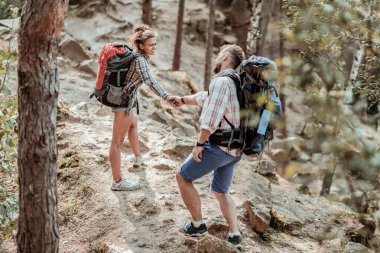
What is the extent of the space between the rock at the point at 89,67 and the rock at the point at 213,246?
887cm

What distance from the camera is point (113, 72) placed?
5578 millimetres

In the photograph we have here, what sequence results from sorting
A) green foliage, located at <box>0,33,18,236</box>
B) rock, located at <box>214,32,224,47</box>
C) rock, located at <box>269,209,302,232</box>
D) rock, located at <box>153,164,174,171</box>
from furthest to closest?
1. rock, located at <box>214,32,224,47</box>
2. rock, located at <box>153,164,174,171</box>
3. rock, located at <box>269,209,302,232</box>
4. green foliage, located at <box>0,33,18,236</box>

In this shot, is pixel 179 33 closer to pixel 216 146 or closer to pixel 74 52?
pixel 74 52

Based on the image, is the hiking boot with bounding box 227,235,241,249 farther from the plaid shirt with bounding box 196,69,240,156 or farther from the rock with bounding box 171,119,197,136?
the rock with bounding box 171,119,197,136

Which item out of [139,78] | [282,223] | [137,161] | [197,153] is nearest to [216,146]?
[197,153]

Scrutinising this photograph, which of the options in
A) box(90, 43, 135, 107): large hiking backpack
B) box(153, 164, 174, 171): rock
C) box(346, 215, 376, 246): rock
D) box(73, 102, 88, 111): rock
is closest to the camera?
box(90, 43, 135, 107): large hiking backpack

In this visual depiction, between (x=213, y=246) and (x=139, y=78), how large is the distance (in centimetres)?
223

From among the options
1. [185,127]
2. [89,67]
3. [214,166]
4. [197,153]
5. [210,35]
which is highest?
[210,35]

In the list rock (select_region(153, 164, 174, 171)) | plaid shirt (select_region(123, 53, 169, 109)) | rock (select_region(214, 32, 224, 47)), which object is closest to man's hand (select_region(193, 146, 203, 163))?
plaid shirt (select_region(123, 53, 169, 109))

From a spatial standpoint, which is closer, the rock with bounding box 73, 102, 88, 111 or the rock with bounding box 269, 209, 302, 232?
the rock with bounding box 269, 209, 302, 232

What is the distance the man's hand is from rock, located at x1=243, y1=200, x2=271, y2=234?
1731 mm

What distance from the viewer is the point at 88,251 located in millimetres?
5402

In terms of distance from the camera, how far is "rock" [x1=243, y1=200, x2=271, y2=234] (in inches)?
231

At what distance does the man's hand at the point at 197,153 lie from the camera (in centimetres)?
451
